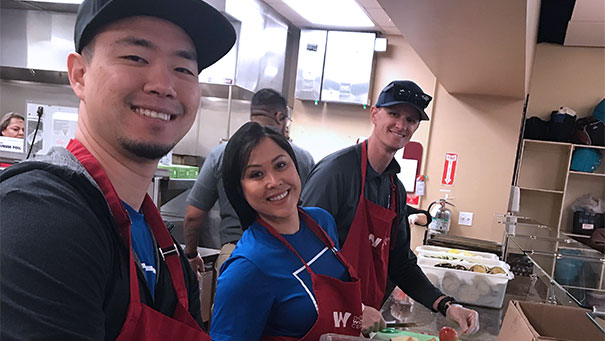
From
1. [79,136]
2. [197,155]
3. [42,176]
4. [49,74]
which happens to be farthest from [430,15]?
[49,74]

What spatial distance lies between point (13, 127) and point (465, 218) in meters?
4.81

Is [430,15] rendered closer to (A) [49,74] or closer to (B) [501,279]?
(B) [501,279]

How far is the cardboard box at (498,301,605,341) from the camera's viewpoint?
1.20 meters

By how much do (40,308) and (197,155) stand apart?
4.23 m

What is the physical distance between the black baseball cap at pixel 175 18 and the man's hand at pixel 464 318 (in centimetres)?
127

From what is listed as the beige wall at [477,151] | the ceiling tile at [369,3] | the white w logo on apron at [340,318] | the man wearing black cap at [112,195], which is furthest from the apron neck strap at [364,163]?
the beige wall at [477,151]

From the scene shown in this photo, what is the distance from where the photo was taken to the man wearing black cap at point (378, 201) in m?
1.71

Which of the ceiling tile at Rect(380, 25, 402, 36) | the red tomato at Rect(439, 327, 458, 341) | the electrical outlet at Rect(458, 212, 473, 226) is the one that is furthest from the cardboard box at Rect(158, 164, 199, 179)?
the electrical outlet at Rect(458, 212, 473, 226)

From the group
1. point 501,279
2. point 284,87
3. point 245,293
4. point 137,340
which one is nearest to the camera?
point 137,340

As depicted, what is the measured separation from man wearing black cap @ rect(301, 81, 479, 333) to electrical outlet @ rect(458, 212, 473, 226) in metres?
3.04

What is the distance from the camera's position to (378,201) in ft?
6.06

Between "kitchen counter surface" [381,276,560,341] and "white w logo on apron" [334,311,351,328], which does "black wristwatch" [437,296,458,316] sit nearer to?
"kitchen counter surface" [381,276,560,341]

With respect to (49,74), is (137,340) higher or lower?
lower

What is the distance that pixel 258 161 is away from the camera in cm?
134
